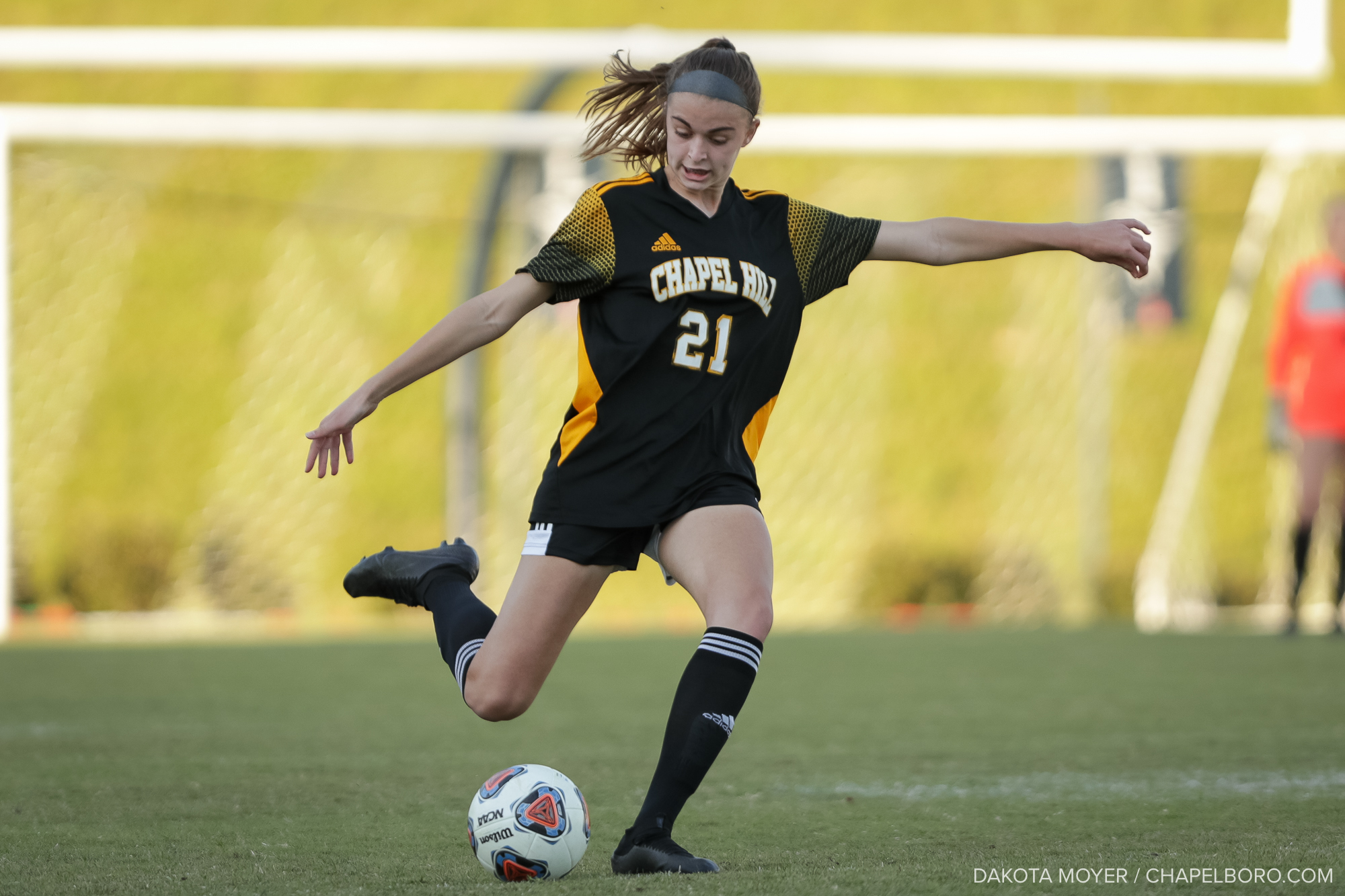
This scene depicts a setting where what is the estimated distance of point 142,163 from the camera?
38.6 ft

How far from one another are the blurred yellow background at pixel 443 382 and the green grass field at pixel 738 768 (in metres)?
3.83

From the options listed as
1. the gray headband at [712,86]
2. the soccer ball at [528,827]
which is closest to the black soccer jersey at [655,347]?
the gray headband at [712,86]

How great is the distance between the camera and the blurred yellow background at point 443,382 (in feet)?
39.4

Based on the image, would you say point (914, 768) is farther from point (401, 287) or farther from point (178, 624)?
point (401, 287)

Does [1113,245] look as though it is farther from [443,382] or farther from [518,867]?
[443,382]

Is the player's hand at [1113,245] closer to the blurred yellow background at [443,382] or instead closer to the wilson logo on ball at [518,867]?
the wilson logo on ball at [518,867]

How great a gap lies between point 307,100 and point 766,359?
15057 millimetres

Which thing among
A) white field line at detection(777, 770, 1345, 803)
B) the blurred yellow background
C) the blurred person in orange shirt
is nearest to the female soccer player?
white field line at detection(777, 770, 1345, 803)

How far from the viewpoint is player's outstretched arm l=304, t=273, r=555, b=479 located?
3035 mm

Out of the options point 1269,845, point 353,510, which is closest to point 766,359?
point 1269,845

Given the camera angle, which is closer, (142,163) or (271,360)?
(142,163)

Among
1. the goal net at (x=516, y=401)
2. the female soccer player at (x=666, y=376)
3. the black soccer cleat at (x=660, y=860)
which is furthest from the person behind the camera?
the goal net at (x=516, y=401)

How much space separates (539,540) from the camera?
3.23 m

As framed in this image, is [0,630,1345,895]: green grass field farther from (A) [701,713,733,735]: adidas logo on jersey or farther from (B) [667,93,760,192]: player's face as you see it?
(B) [667,93,760,192]: player's face
